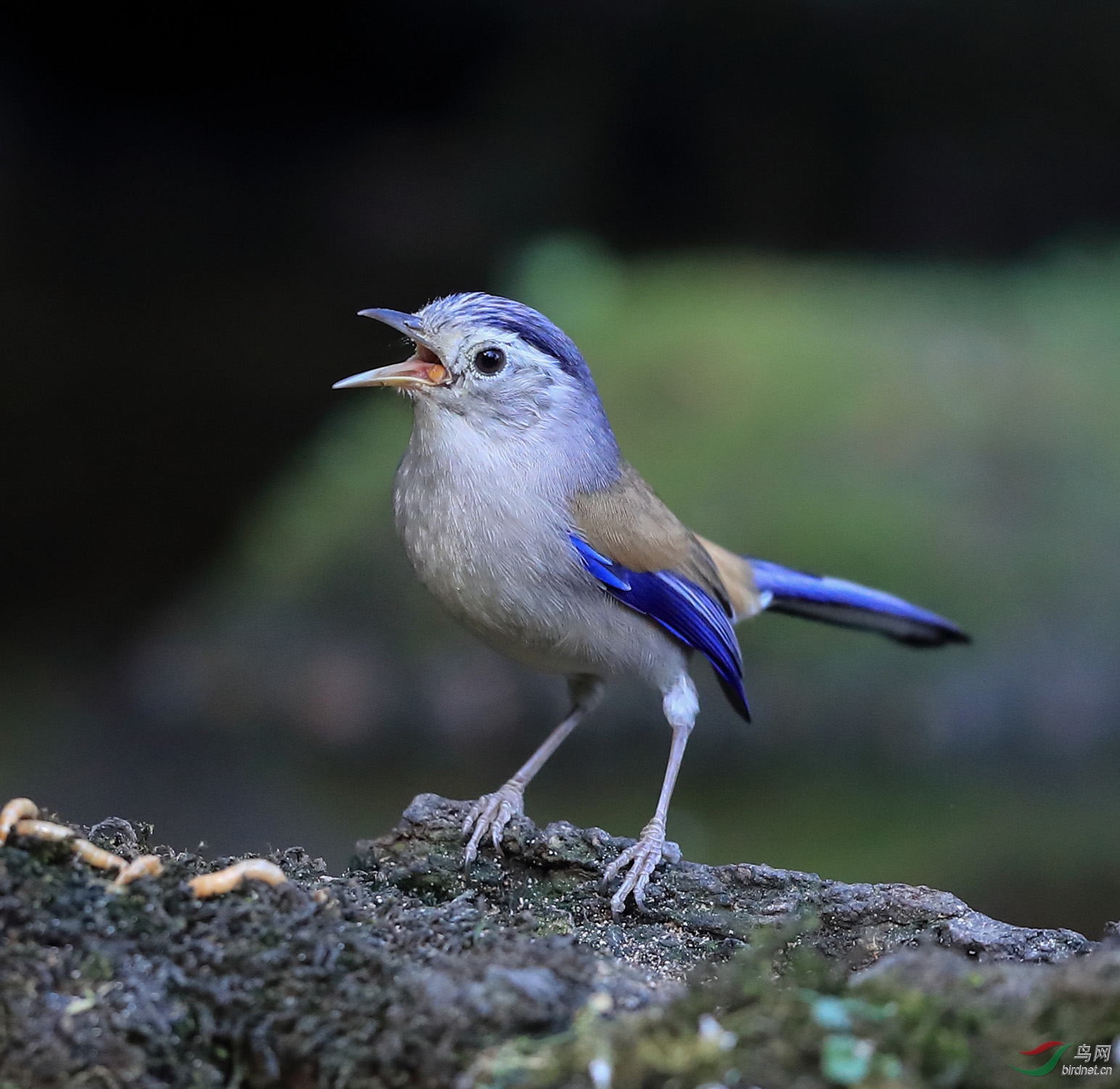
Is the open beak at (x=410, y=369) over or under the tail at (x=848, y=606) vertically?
under

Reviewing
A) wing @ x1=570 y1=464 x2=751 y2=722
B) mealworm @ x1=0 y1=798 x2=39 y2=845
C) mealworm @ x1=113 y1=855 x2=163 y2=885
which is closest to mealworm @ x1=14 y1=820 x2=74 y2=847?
mealworm @ x1=0 y1=798 x2=39 y2=845

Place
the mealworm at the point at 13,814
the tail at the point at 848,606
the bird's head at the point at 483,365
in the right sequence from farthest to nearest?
the tail at the point at 848,606, the bird's head at the point at 483,365, the mealworm at the point at 13,814

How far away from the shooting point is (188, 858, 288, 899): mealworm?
9.12 ft

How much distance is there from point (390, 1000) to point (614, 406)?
854cm

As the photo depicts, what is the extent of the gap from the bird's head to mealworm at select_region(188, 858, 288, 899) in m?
1.74

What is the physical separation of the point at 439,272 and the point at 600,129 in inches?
102

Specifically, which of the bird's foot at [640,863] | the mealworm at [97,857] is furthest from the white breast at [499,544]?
the mealworm at [97,857]

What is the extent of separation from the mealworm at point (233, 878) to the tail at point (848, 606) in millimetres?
2938

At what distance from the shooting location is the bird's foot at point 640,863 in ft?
13.0

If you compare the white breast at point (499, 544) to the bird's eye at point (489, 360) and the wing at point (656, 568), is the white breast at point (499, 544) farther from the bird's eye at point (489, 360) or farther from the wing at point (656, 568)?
the bird's eye at point (489, 360)

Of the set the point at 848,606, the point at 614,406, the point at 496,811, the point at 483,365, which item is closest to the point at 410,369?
the point at 483,365

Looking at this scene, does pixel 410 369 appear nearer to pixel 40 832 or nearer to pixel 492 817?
pixel 492 817

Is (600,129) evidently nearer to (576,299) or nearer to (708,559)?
(576,299)

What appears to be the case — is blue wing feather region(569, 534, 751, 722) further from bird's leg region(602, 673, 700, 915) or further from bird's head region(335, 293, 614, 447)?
bird's head region(335, 293, 614, 447)
